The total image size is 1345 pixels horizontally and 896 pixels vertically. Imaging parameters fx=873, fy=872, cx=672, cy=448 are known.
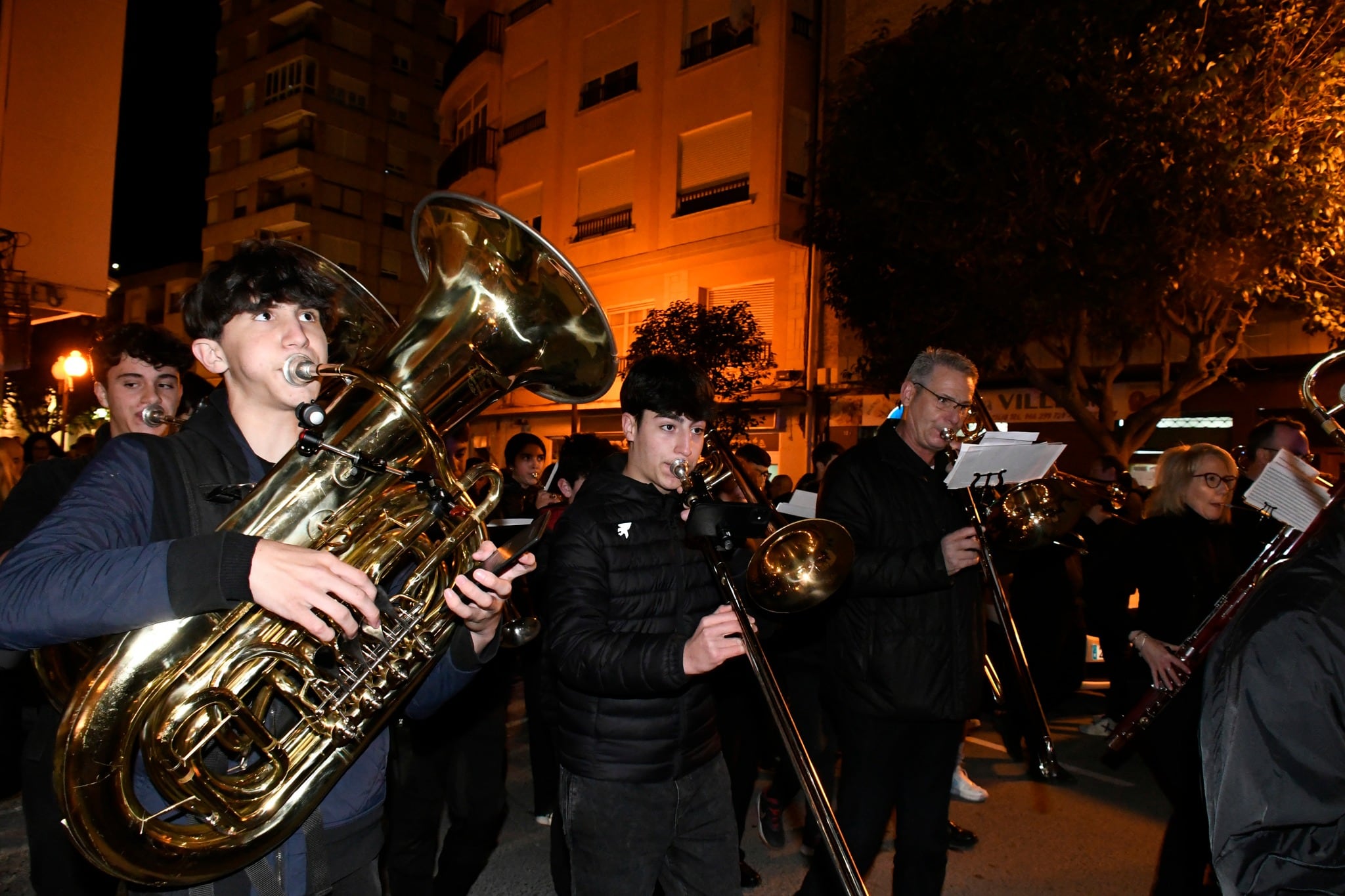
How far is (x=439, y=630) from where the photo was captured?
195 cm

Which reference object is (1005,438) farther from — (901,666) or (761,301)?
(761,301)

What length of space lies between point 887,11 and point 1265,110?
8045 millimetres

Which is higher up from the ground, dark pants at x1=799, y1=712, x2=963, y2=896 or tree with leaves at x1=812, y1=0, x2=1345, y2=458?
tree with leaves at x1=812, y1=0, x2=1345, y2=458

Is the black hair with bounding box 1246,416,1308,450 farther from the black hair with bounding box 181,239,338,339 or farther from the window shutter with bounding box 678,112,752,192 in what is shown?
the window shutter with bounding box 678,112,752,192

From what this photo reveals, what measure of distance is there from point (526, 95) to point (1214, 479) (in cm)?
2143

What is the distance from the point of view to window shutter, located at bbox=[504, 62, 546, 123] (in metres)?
21.8

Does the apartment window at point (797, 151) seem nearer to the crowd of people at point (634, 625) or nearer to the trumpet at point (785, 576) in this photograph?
the crowd of people at point (634, 625)

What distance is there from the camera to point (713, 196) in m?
17.6

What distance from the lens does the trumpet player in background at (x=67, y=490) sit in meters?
2.48

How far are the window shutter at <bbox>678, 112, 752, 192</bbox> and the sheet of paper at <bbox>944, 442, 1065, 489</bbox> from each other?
14768 mm

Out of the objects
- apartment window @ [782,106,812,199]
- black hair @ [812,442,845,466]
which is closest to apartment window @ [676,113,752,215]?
apartment window @ [782,106,812,199]

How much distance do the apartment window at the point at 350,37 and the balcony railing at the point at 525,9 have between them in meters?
14.5

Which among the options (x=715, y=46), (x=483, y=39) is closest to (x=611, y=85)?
(x=715, y=46)

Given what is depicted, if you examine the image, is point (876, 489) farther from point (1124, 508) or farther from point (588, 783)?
point (1124, 508)
